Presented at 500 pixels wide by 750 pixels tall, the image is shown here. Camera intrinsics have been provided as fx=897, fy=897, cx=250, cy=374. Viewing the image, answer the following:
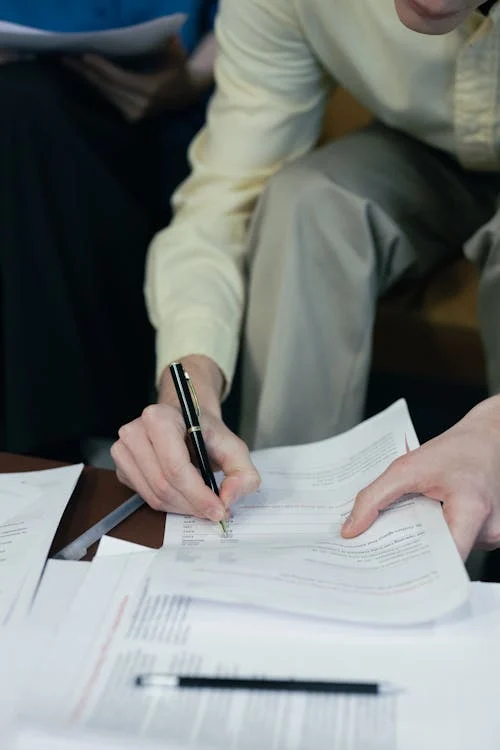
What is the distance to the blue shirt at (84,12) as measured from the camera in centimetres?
114

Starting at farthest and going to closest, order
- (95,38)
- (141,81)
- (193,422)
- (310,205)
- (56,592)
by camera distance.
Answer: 1. (141,81)
2. (95,38)
3. (310,205)
4. (193,422)
5. (56,592)

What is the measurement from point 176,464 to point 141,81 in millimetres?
744

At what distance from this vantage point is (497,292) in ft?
2.89

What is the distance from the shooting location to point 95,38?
3.57ft

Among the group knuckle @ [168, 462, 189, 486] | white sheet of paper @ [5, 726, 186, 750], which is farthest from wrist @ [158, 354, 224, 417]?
white sheet of paper @ [5, 726, 186, 750]

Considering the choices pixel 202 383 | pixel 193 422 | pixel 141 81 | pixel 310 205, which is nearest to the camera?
pixel 193 422

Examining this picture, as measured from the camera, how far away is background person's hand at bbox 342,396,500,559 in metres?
0.57

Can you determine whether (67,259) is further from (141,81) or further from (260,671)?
(260,671)

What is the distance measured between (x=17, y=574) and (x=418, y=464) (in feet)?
0.87

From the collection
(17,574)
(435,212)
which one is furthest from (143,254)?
(17,574)

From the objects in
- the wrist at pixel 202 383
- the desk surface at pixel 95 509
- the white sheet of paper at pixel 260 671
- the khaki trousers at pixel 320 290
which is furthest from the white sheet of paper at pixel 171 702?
the khaki trousers at pixel 320 290

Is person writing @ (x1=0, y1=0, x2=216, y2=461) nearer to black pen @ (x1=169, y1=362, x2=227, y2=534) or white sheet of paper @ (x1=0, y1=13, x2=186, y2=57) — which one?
white sheet of paper @ (x1=0, y1=13, x2=186, y2=57)

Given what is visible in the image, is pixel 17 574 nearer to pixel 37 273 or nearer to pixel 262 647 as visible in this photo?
pixel 262 647

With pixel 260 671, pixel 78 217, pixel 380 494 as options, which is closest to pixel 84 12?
pixel 78 217
